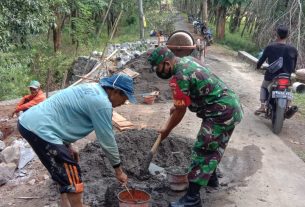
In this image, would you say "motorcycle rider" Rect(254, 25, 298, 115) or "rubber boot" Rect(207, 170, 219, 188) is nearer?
"rubber boot" Rect(207, 170, 219, 188)

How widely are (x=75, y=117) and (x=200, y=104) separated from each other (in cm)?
127

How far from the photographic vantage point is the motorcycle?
6.57 meters

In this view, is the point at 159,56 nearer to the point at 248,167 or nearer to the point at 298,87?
the point at 248,167

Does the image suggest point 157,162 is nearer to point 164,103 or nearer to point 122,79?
point 122,79

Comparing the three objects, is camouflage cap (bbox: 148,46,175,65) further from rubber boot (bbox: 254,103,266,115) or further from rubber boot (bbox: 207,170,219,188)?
rubber boot (bbox: 254,103,266,115)

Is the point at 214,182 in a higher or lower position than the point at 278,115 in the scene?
lower

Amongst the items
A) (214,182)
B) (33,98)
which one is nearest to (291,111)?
(214,182)

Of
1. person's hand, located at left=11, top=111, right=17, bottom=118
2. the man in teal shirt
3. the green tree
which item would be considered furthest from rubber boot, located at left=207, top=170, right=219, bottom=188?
the green tree

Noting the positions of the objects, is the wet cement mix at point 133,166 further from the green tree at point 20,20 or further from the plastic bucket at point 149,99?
the green tree at point 20,20

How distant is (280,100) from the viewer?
657 cm

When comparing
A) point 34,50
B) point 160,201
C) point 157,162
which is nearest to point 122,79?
point 160,201

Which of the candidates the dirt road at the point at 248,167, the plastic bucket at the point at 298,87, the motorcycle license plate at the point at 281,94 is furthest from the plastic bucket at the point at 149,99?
the plastic bucket at the point at 298,87

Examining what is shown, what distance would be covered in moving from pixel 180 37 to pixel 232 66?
5.16 m

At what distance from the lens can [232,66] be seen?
13.7 meters
